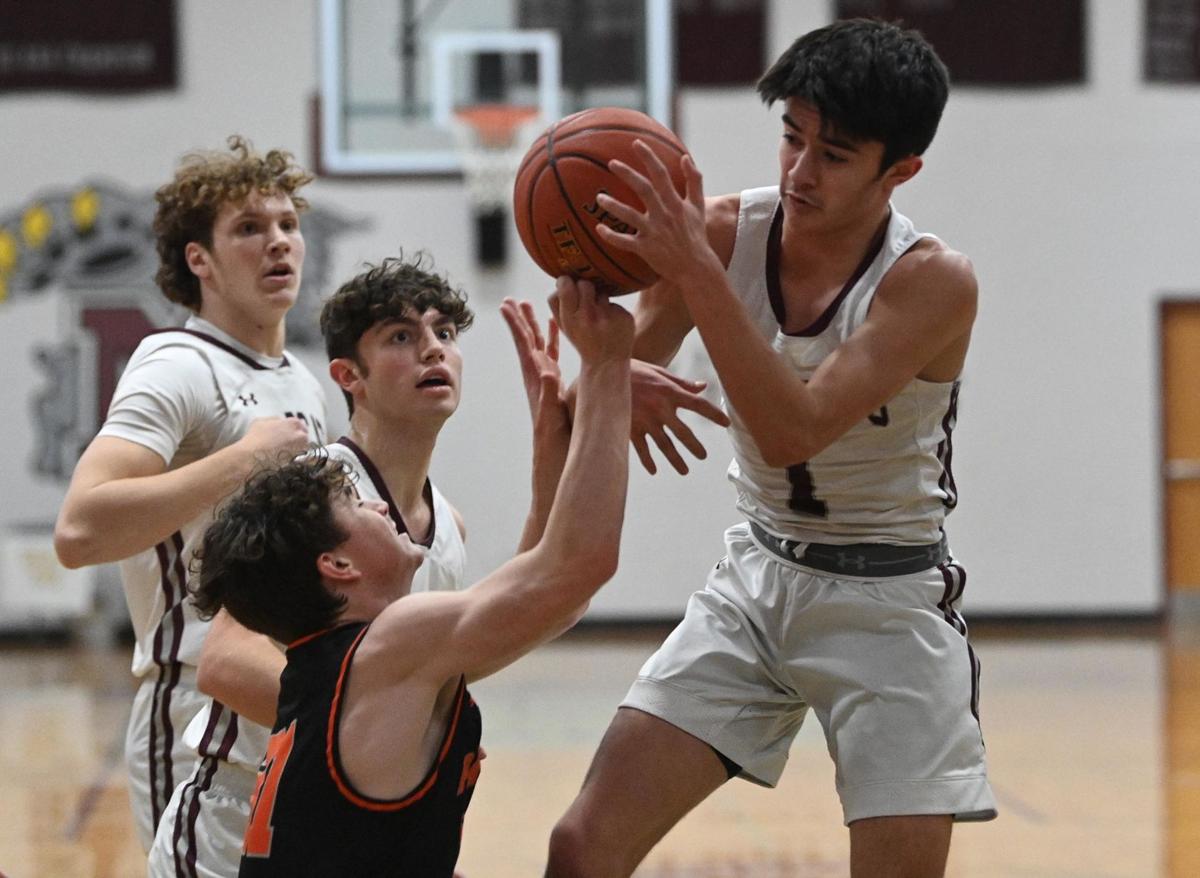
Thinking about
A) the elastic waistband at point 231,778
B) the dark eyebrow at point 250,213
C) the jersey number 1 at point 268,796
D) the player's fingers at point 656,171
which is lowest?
the elastic waistband at point 231,778

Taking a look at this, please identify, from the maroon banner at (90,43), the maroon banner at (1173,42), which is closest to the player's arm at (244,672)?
the maroon banner at (90,43)

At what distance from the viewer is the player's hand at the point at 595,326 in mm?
2393

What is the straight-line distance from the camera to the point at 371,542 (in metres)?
2.37

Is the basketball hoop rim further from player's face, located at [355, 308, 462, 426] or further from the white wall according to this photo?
player's face, located at [355, 308, 462, 426]

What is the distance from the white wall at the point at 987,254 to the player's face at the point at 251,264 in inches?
300

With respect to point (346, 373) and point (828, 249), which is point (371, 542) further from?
point (828, 249)

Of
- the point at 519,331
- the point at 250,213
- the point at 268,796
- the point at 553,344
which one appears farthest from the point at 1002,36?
the point at 268,796

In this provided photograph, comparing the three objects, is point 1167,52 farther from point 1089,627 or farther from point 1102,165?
point 1089,627

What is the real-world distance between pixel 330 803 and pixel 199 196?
172 centimetres

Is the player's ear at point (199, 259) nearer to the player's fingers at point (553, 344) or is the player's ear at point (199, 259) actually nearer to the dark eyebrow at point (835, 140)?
the player's fingers at point (553, 344)

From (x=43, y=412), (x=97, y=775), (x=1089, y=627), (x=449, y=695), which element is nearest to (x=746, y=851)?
(x=97, y=775)

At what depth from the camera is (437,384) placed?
2900 millimetres

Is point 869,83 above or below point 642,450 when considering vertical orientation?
above

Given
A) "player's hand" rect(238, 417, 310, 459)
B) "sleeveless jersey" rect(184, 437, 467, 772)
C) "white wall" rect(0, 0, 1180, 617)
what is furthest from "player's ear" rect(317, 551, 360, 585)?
"white wall" rect(0, 0, 1180, 617)
